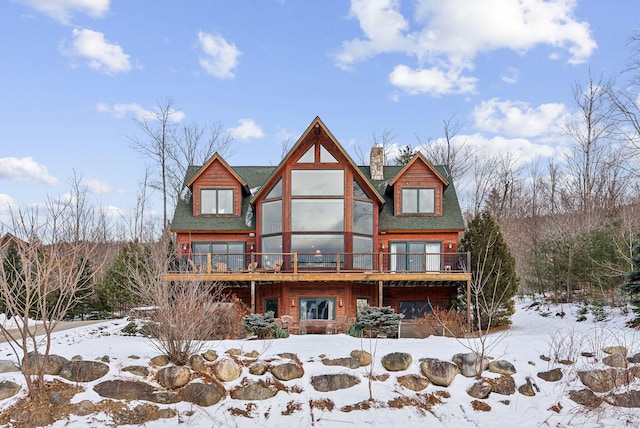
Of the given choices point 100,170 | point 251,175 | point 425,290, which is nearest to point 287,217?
Result: point 251,175

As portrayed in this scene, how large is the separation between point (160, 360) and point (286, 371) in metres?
2.89

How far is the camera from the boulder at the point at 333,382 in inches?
398

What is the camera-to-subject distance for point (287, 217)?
19.3 m

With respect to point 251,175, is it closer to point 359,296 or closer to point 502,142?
point 359,296

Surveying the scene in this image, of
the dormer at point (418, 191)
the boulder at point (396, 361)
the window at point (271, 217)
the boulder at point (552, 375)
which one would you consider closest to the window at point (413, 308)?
the dormer at point (418, 191)

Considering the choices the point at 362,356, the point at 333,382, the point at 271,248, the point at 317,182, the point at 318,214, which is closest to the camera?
the point at 333,382

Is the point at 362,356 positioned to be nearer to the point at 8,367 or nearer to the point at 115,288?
the point at 8,367

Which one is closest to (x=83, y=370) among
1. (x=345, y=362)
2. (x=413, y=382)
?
(x=345, y=362)

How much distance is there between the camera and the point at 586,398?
9703 millimetres

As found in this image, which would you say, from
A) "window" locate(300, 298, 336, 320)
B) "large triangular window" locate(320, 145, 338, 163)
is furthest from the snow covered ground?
"large triangular window" locate(320, 145, 338, 163)

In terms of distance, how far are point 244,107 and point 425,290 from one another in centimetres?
1347

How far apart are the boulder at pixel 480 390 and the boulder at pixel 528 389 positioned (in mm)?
681

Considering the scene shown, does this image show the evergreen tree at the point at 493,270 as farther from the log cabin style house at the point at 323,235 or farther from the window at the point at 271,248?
the window at the point at 271,248

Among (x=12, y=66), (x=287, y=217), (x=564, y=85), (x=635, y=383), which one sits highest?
(x=564, y=85)
